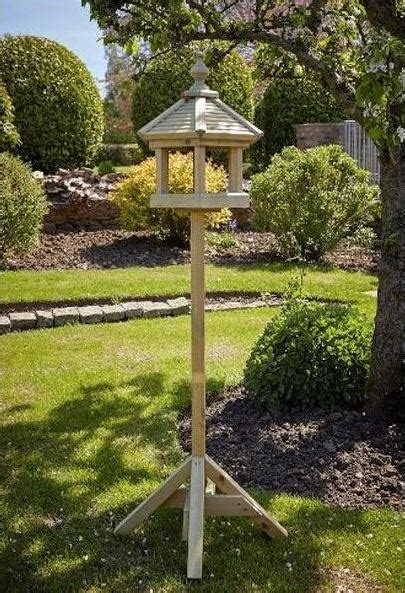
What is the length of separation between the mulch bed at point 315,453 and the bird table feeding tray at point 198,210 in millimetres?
595

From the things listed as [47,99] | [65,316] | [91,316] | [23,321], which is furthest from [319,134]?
[23,321]

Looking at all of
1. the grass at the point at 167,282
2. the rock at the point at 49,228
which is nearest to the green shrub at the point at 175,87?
the rock at the point at 49,228

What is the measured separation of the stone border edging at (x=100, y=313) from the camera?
7.70 metres

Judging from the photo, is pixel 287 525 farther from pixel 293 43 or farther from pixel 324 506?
pixel 293 43

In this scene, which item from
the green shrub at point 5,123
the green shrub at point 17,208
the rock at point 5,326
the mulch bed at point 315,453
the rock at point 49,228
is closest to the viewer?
the mulch bed at point 315,453

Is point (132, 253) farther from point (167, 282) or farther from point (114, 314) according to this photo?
point (114, 314)

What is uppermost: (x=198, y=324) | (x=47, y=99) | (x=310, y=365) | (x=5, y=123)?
(x=47, y=99)

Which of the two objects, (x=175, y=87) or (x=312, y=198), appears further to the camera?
(x=175, y=87)

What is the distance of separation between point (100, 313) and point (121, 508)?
406cm

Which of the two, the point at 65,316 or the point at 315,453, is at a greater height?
the point at 65,316

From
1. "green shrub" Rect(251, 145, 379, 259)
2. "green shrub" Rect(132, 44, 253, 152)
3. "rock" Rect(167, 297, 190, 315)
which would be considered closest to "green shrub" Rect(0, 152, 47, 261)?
"rock" Rect(167, 297, 190, 315)

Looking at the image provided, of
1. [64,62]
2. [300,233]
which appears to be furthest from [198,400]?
[64,62]

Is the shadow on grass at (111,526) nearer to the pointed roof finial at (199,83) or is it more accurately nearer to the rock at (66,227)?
the pointed roof finial at (199,83)

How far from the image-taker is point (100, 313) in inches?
314
